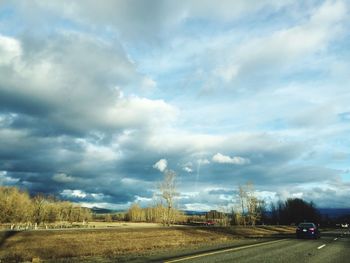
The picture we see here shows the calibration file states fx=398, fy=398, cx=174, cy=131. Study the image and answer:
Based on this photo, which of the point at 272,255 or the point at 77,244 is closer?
the point at 272,255

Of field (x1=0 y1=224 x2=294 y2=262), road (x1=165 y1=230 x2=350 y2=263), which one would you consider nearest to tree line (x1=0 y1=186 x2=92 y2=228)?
field (x1=0 y1=224 x2=294 y2=262)

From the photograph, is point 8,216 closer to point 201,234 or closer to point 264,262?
point 201,234

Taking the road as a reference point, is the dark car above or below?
above

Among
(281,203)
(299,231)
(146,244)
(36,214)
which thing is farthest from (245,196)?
(281,203)

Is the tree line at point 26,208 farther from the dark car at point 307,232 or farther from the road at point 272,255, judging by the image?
the road at point 272,255

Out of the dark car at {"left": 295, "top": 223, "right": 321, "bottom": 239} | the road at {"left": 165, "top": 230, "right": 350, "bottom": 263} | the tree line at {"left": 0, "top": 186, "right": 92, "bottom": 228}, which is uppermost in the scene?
the tree line at {"left": 0, "top": 186, "right": 92, "bottom": 228}

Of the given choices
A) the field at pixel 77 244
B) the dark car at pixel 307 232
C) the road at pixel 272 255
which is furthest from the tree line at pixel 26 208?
the road at pixel 272 255

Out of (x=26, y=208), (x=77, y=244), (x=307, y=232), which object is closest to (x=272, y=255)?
(x=77, y=244)

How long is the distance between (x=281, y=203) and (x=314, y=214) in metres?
15.2

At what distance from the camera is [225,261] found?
15984mm

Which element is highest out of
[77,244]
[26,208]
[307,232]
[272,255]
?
[26,208]

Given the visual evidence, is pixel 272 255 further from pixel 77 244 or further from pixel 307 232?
pixel 307 232

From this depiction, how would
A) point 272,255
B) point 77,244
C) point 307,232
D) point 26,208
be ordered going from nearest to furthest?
point 272,255, point 77,244, point 307,232, point 26,208

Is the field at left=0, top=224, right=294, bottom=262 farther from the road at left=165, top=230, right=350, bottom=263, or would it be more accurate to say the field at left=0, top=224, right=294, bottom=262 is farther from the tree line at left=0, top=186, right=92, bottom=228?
the tree line at left=0, top=186, right=92, bottom=228
